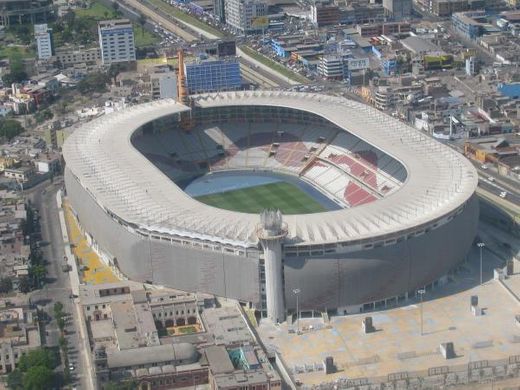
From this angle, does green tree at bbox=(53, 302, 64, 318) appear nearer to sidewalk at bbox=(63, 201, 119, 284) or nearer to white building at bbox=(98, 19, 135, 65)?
sidewalk at bbox=(63, 201, 119, 284)

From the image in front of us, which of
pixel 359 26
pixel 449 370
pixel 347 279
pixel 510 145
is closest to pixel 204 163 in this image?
pixel 510 145

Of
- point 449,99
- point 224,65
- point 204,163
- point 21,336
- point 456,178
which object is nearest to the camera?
point 21,336

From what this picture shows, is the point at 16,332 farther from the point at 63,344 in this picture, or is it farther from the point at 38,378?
the point at 38,378

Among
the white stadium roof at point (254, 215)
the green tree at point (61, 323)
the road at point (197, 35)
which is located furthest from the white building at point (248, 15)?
the green tree at point (61, 323)

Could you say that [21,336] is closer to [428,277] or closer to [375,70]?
[428,277]

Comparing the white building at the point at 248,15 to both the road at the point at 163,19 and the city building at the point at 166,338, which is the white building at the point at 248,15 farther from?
the city building at the point at 166,338

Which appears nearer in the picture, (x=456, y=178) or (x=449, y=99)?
(x=456, y=178)

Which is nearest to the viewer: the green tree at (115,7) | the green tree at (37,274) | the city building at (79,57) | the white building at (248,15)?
the green tree at (37,274)
